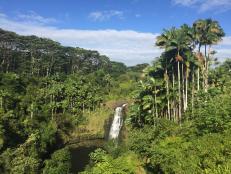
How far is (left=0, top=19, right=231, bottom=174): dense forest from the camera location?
28781mm

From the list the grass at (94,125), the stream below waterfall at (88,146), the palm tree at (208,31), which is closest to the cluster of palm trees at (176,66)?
the palm tree at (208,31)

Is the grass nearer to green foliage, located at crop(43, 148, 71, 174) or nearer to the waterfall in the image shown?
the waterfall

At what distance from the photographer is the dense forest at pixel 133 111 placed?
28.8 m

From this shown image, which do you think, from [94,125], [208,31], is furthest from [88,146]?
[208,31]

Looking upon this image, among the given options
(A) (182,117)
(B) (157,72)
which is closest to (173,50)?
(B) (157,72)

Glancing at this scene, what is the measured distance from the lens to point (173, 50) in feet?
161

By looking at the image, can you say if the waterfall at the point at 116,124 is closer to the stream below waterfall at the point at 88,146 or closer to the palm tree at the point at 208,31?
the stream below waterfall at the point at 88,146

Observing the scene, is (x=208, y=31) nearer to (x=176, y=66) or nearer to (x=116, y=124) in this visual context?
(x=176, y=66)

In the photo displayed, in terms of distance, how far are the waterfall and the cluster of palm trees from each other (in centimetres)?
1488

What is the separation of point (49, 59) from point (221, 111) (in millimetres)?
73696

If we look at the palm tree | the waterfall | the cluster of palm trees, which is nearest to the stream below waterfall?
the waterfall

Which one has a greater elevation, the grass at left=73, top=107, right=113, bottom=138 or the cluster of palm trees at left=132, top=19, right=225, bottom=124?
the cluster of palm trees at left=132, top=19, right=225, bottom=124

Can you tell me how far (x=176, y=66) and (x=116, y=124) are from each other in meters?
21.9

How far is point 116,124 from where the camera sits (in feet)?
225
